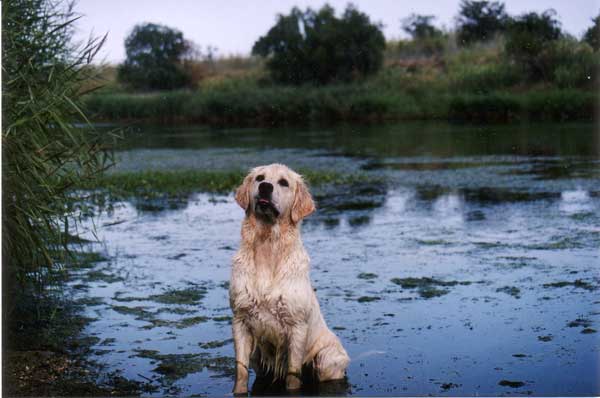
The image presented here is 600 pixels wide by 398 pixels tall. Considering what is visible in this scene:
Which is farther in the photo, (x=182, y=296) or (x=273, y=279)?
(x=182, y=296)

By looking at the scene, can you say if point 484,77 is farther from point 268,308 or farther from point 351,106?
point 268,308

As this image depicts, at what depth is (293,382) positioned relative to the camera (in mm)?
5395

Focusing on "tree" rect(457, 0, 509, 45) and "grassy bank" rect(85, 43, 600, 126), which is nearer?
"tree" rect(457, 0, 509, 45)

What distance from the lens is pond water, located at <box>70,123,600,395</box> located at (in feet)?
19.5

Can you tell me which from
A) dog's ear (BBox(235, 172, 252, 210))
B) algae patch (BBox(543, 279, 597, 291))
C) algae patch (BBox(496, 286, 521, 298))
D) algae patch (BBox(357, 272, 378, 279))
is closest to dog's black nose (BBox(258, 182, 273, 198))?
dog's ear (BBox(235, 172, 252, 210))

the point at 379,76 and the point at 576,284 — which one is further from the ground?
the point at 379,76

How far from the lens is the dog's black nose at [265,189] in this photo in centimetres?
517

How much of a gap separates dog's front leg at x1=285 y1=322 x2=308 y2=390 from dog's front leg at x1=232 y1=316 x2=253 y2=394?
0.87ft

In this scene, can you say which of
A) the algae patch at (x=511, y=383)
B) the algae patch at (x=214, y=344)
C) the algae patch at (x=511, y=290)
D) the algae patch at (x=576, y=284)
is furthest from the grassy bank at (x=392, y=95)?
the algae patch at (x=511, y=383)

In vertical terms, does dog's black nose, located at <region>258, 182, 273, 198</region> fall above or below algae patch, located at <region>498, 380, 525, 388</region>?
above

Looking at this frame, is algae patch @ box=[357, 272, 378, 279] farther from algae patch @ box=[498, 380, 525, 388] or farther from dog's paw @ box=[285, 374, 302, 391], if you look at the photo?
dog's paw @ box=[285, 374, 302, 391]

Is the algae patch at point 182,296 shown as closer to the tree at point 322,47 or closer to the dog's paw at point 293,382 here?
the dog's paw at point 293,382

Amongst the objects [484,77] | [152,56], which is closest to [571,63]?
[484,77]

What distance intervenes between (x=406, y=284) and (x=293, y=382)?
136 inches
